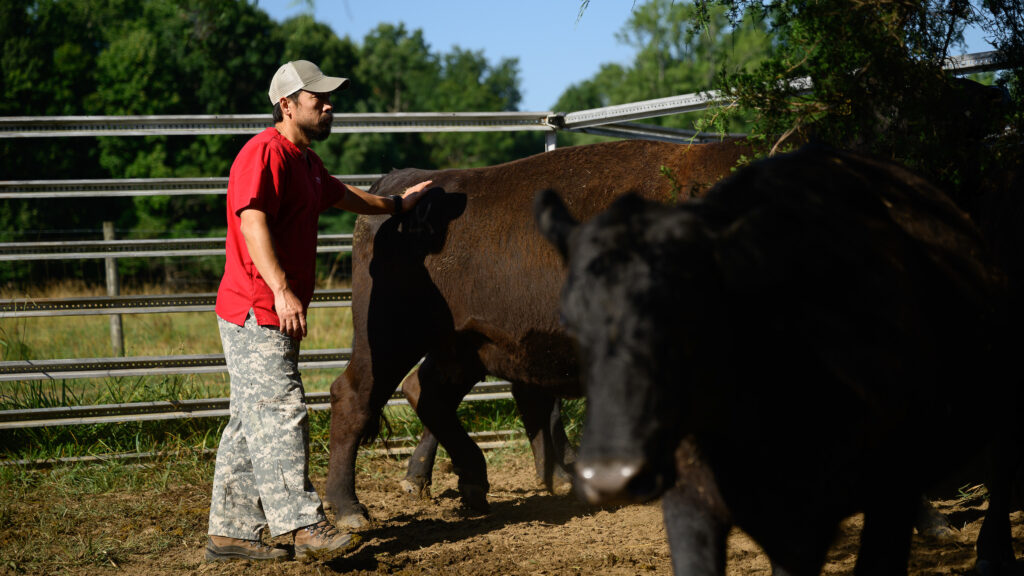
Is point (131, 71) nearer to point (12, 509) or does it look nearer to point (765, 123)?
point (12, 509)

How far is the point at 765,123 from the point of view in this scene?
4.55m

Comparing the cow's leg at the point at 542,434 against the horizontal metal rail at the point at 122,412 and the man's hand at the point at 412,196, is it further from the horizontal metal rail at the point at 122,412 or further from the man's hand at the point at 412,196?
the man's hand at the point at 412,196

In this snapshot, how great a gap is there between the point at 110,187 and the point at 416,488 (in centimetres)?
383

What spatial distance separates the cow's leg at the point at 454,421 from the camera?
18.0ft

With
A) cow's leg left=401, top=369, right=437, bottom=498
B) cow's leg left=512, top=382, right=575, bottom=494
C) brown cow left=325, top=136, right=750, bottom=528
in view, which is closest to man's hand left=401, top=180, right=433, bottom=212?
brown cow left=325, top=136, right=750, bottom=528

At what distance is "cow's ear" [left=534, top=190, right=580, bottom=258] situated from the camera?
2.59 m

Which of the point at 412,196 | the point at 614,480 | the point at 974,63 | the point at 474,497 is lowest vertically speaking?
the point at 474,497

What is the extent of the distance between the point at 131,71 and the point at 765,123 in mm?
33827

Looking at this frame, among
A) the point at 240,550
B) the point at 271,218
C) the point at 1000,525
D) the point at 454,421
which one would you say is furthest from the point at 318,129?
the point at 1000,525

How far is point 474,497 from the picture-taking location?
18.1 feet

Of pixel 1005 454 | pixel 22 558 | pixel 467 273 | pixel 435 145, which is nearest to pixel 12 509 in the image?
pixel 22 558

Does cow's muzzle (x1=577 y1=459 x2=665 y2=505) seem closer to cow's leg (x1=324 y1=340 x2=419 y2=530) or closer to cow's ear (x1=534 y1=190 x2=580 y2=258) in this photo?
cow's ear (x1=534 y1=190 x2=580 y2=258)

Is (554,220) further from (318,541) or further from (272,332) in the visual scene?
(318,541)

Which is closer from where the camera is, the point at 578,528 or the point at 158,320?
the point at 578,528
